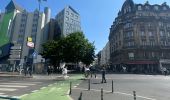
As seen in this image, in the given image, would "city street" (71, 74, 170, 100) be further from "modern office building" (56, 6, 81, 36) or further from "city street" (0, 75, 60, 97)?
"modern office building" (56, 6, 81, 36)

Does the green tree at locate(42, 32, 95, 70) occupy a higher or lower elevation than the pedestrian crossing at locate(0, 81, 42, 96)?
higher

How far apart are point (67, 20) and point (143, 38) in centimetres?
5260

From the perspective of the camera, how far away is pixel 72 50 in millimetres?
54906

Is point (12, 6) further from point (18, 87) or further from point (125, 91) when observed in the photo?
point (125, 91)

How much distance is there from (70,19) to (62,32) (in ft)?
28.6

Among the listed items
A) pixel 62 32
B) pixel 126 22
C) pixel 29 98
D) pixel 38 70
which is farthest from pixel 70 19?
pixel 29 98

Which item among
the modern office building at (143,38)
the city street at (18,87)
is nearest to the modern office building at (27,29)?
the modern office building at (143,38)

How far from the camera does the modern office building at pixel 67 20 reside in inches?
4186

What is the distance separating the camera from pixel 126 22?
67625 mm

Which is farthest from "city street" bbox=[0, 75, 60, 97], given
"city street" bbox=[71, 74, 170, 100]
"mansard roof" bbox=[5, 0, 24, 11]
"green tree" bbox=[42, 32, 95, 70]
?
"mansard roof" bbox=[5, 0, 24, 11]

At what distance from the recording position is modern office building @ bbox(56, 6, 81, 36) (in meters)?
106

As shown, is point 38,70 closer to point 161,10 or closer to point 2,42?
point 2,42

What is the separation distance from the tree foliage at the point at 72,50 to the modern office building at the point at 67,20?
47.2 metres

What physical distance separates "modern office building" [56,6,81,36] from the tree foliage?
1857 inches
